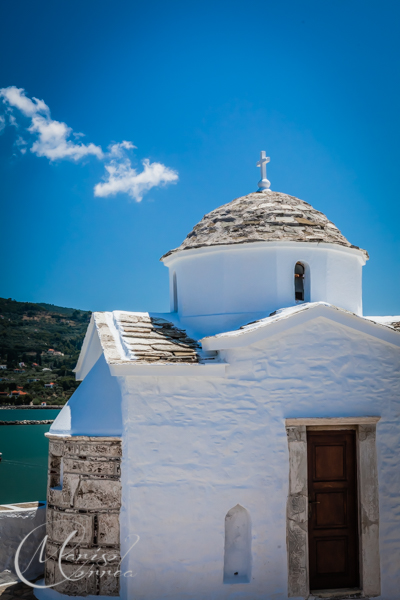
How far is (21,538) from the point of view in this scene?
792 cm

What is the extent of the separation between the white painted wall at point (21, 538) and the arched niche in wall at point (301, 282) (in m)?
4.98

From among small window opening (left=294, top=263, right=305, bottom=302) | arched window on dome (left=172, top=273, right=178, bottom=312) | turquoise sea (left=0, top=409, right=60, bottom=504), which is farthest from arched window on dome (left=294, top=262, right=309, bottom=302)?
turquoise sea (left=0, top=409, right=60, bottom=504)

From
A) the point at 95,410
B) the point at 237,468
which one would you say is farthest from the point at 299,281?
the point at 95,410

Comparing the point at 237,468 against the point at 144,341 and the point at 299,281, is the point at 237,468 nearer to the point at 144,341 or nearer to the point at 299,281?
the point at 144,341

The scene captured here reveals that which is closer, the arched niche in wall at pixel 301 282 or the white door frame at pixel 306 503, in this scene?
the white door frame at pixel 306 503

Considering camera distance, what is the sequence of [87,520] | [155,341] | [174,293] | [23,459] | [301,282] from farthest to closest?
1. [23,459]
2. [174,293]
3. [301,282]
4. [155,341]
5. [87,520]

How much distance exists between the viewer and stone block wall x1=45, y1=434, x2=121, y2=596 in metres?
6.60

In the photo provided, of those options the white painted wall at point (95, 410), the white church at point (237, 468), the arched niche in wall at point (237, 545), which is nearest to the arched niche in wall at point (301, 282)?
the white church at point (237, 468)

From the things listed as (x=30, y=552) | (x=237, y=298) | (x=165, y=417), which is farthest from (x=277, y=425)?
(x=30, y=552)

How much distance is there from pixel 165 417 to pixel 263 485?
147cm

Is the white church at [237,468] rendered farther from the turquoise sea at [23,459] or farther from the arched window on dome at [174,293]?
the turquoise sea at [23,459]

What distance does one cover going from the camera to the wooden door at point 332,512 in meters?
7.01

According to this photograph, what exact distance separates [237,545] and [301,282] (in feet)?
13.0

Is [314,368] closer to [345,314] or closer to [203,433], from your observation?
[345,314]
